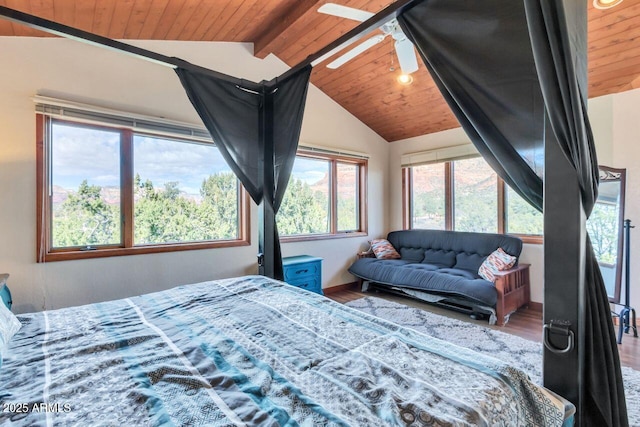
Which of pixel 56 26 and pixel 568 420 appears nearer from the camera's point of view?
pixel 568 420

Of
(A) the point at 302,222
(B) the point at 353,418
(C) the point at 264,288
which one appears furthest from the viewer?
(A) the point at 302,222

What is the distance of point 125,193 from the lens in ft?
9.71

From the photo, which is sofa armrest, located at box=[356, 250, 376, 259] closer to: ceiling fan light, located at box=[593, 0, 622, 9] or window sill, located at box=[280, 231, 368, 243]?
window sill, located at box=[280, 231, 368, 243]

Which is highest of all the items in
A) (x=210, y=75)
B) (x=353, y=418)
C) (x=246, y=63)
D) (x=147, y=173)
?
(x=246, y=63)

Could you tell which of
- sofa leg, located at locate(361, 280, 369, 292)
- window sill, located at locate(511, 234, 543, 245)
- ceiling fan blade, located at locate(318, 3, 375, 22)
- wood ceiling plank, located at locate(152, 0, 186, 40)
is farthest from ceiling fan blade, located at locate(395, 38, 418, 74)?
sofa leg, located at locate(361, 280, 369, 292)

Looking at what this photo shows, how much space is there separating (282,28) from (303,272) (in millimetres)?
2762

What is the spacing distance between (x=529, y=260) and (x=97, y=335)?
440cm

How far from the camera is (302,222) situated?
14.5 feet

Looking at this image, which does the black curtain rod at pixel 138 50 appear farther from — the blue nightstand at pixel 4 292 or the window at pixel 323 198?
the window at pixel 323 198

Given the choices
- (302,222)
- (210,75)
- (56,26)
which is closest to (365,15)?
(210,75)

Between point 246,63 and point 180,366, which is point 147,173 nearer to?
point 246,63

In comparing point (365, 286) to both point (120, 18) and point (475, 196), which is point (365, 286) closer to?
point (475, 196)

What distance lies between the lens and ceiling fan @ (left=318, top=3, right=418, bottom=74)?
6.81ft

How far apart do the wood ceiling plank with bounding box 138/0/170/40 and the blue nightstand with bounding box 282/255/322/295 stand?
105 inches
